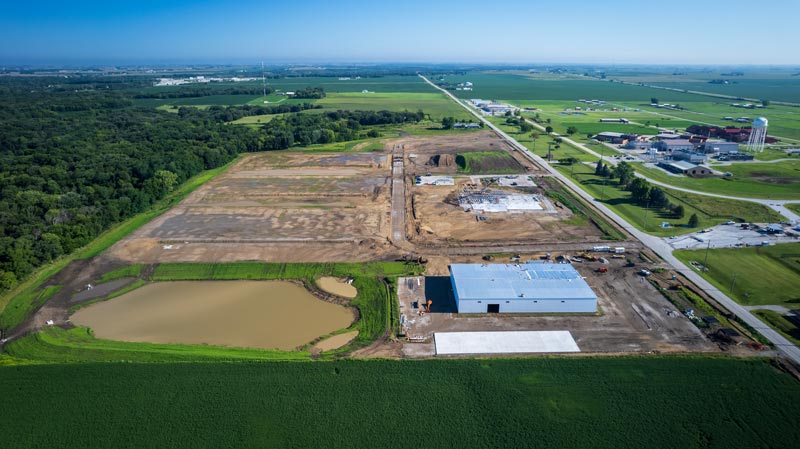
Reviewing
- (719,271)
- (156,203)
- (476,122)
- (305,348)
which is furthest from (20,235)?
(476,122)

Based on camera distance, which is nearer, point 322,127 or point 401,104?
point 322,127

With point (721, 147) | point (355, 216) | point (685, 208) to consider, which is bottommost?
point (355, 216)

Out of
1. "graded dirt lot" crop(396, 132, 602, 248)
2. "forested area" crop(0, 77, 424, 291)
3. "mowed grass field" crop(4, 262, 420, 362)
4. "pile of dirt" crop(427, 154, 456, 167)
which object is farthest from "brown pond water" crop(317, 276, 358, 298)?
"pile of dirt" crop(427, 154, 456, 167)

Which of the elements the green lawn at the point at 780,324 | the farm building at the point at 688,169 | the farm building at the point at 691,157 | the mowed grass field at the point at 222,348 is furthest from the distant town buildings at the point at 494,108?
the green lawn at the point at 780,324

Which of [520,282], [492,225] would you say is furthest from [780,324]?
[492,225]

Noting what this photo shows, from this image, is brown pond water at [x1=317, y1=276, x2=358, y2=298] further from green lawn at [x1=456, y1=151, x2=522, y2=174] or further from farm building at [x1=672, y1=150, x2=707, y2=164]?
farm building at [x1=672, y1=150, x2=707, y2=164]

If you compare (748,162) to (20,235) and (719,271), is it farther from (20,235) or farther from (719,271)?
(20,235)

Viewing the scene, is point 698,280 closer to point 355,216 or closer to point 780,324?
point 780,324
